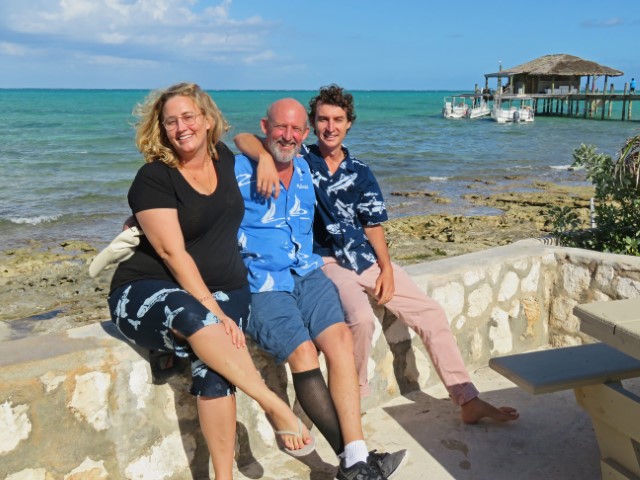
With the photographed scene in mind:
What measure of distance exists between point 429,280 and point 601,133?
3489 cm

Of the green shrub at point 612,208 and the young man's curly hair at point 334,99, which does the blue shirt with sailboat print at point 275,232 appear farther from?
the green shrub at point 612,208

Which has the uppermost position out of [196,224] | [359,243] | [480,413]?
[196,224]

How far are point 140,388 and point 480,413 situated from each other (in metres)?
1.54

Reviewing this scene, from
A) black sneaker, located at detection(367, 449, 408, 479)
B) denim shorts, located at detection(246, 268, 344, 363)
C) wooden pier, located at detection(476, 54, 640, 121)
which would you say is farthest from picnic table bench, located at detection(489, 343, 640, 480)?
wooden pier, located at detection(476, 54, 640, 121)

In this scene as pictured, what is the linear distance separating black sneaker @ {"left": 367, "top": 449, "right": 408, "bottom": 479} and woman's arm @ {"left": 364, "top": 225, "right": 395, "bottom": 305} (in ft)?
2.46

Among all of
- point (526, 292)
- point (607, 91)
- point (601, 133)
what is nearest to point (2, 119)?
point (601, 133)

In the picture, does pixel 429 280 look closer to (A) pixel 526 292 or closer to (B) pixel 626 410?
(A) pixel 526 292

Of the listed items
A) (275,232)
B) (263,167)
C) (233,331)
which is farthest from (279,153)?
(233,331)

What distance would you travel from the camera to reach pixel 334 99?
337cm

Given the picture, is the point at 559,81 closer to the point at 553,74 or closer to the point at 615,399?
the point at 553,74

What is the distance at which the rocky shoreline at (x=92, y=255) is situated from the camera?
278 inches

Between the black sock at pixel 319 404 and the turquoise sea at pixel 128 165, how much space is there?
8432mm

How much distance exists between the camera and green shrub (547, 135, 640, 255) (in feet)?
14.7

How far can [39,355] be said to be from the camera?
7.98 ft
